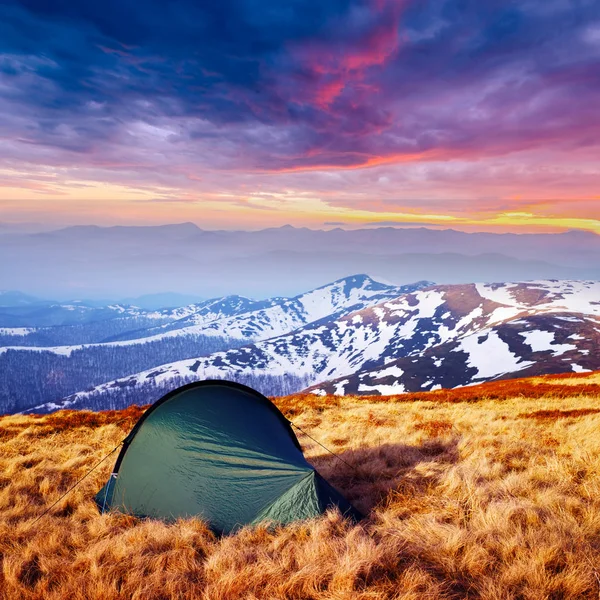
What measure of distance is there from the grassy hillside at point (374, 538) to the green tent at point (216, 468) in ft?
1.55

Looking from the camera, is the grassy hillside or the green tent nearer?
the grassy hillside

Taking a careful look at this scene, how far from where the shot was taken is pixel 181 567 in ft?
17.7

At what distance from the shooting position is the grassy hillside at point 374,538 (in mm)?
4746

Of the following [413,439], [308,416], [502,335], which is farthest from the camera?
[502,335]

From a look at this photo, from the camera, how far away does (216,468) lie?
7.67m

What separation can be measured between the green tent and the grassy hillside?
18.6 inches

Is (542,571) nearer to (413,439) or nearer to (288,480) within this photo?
(288,480)

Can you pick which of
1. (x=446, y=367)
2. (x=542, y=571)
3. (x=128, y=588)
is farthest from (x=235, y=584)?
(x=446, y=367)

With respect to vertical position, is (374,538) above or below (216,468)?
below

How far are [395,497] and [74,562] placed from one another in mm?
5914

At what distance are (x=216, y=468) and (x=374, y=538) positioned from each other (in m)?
3.38

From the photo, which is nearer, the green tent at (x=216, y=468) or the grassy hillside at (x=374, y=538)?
the grassy hillside at (x=374, y=538)

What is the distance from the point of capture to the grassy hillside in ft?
15.6

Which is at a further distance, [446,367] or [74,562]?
[446,367]
